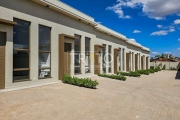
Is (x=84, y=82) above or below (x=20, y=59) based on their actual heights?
below

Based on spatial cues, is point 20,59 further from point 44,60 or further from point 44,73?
point 44,73

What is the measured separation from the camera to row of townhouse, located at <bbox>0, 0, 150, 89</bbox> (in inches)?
310

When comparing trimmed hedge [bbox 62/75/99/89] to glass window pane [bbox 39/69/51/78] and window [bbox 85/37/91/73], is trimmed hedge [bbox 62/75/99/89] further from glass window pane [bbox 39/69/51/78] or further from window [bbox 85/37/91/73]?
window [bbox 85/37/91/73]

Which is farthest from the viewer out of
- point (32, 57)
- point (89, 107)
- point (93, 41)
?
point (93, 41)

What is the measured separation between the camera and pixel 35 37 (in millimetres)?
9320

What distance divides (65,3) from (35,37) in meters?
4.33

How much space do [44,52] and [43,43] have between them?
609mm

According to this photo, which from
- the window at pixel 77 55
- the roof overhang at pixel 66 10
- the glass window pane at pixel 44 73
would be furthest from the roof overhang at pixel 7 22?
the window at pixel 77 55

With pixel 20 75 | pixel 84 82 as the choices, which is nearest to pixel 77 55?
pixel 84 82

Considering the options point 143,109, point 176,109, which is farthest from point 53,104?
point 176,109

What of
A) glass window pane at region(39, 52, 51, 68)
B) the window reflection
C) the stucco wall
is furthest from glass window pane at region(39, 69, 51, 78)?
the stucco wall

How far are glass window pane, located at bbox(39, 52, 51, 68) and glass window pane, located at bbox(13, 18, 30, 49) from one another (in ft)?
4.10

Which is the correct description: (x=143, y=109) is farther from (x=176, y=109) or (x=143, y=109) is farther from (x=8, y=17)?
(x=8, y=17)

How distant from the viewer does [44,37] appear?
33.3 ft
